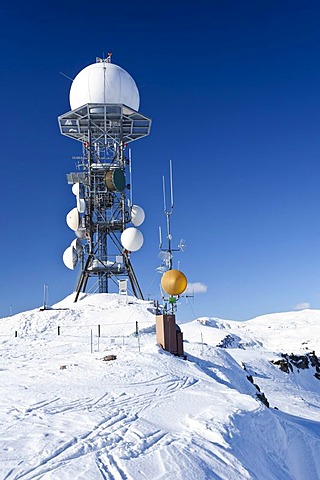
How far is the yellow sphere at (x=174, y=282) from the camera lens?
17891mm

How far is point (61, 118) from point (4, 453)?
102 feet

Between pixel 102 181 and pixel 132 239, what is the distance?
5.18m

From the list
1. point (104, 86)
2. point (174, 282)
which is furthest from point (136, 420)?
point (104, 86)

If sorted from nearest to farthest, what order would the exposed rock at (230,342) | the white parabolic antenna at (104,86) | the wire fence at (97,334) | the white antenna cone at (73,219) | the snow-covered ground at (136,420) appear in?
the snow-covered ground at (136,420) < the wire fence at (97,334) < the exposed rock at (230,342) < the white antenna cone at (73,219) < the white parabolic antenna at (104,86)

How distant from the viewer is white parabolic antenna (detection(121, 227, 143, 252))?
3181cm

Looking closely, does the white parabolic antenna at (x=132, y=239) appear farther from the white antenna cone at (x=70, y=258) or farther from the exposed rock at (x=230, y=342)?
the exposed rock at (x=230, y=342)

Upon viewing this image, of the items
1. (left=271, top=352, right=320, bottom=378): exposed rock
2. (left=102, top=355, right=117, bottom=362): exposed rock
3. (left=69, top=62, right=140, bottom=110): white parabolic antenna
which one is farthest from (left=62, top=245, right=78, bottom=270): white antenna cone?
(left=102, top=355, right=117, bottom=362): exposed rock

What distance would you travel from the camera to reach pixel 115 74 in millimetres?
33750

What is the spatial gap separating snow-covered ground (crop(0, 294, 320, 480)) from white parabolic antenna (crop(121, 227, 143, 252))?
13175 millimetres

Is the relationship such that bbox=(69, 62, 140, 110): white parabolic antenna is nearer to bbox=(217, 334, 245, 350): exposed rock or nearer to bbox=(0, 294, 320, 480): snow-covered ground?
bbox=(217, 334, 245, 350): exposed rock

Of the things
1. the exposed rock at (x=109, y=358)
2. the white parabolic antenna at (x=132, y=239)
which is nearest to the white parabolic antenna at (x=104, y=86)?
the white parabolic antenna at (x=132, y=239)

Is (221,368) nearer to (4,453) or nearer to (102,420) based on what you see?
(102,420)

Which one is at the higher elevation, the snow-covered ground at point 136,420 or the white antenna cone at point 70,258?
the white antenna cone at point 70,258

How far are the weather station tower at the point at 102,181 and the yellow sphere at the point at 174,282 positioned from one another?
1393cm
